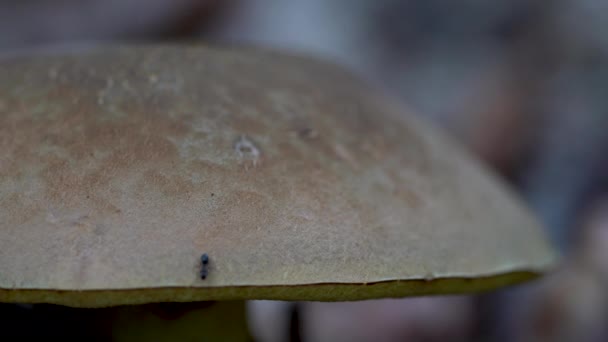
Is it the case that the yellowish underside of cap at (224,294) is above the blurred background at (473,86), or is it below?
below

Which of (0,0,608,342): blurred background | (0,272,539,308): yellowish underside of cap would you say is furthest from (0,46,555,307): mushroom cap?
(0,0,608,342): blurred background

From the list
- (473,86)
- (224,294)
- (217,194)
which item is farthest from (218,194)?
(473,86)

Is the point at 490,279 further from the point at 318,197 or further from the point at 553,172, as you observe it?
the point at 553,172

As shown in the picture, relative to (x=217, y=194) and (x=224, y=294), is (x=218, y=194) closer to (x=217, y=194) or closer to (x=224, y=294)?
(x=217, y=194)

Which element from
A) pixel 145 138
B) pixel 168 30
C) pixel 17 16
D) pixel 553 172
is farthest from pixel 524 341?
pixel 17 16

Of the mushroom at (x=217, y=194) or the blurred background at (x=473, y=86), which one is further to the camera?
the blurred background at (x=473, y=86)

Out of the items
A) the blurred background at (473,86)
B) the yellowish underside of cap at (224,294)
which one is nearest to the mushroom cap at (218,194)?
the yellowish underside of cap at (224,294)

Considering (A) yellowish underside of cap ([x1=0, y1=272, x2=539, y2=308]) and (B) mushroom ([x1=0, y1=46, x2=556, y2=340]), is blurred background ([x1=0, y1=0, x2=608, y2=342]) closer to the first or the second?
(B) mushroom ([x1=0, y1=46, x2=556, y2=340])

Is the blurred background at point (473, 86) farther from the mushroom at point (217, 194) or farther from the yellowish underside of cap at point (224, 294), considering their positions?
the yellowish underside of cap at point (224, 294)
